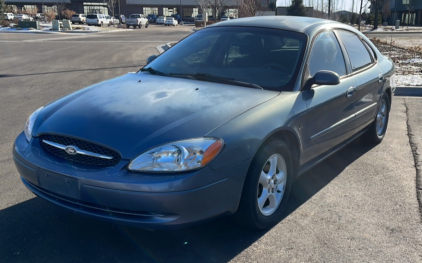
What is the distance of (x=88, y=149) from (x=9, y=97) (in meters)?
6.41

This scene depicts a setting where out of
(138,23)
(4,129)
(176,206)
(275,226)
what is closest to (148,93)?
(176,206)

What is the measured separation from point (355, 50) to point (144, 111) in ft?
9.66

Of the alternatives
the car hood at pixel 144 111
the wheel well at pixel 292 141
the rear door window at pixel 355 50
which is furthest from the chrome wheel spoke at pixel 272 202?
the rear door window at pixel 355 50

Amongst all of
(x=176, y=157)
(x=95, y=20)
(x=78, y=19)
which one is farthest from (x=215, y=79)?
(x=78, y=19)

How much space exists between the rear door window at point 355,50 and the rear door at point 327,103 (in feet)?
0.73

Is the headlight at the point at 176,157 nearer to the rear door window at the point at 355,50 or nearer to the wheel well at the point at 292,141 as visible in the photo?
the wheel well at the point at 292,141

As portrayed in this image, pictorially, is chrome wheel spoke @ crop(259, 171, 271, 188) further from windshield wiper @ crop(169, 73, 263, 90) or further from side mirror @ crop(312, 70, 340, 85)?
side mirror @ crop(312, 70, 340, 85)

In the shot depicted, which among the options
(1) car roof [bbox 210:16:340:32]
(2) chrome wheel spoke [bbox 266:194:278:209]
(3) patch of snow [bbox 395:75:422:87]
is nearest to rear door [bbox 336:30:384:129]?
(1) car roof [bbox 210:16:340:32]

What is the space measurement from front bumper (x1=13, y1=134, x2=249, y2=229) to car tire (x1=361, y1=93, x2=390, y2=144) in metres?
3.14

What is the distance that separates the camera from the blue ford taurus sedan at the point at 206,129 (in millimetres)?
2779

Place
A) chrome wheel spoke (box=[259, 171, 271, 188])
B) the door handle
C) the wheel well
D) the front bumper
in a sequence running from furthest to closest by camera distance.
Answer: the door handle
the wheel well
chrome wheel spoke (box=[259, 171, 271, 188])
the front bumper

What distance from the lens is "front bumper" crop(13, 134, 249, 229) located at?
8.90 feet

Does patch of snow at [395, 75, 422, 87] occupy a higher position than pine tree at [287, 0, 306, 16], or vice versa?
pine tree at [287, 0, 306, 16]

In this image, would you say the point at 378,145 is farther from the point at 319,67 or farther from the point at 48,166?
the point at 48,166
